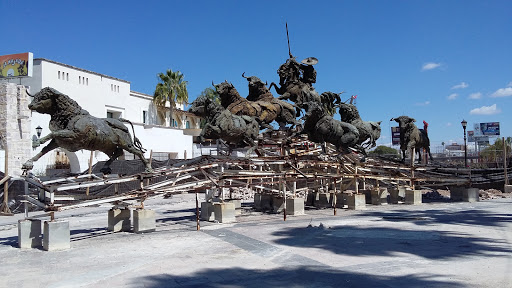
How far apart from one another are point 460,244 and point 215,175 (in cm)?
687

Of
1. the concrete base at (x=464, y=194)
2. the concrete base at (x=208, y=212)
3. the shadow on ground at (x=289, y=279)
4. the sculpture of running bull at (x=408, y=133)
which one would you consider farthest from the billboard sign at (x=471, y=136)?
the shadow on ground at (x=289, y=279)

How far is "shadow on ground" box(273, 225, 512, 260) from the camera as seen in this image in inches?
312

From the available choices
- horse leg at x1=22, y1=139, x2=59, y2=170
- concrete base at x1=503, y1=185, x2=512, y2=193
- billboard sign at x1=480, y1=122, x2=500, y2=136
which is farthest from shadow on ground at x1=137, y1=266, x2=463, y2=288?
billboard sign at x1=480, y1=122, x2=500, y2=136

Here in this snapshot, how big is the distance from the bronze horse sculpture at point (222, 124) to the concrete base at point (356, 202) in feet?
15.3

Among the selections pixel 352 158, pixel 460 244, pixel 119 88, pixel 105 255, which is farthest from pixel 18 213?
pixel 119 88

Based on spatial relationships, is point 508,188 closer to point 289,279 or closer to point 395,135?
point 289,279

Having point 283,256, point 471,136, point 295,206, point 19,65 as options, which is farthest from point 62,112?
point 471,136

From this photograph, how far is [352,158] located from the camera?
16703mm

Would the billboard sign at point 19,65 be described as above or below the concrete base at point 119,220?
above

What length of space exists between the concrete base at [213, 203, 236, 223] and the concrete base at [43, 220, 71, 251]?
4636 millimetres

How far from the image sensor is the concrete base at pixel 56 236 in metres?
8.82

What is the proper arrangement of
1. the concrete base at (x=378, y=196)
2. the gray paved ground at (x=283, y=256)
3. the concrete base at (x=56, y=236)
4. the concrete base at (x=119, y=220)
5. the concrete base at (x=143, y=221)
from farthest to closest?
the concrete base at (x=378, y=196), the concrete base at (x=119, y=220), the concrete base at (x=143, y=221), the concrete base at (x=56, y=236), the gray paved ground at (x=283, y=256)

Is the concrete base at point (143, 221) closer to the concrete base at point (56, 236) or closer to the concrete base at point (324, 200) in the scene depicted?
the concrete base at point (56, 236)

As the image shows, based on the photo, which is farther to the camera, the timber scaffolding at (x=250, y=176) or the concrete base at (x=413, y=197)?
the concrete base at (x=413, y=197)
